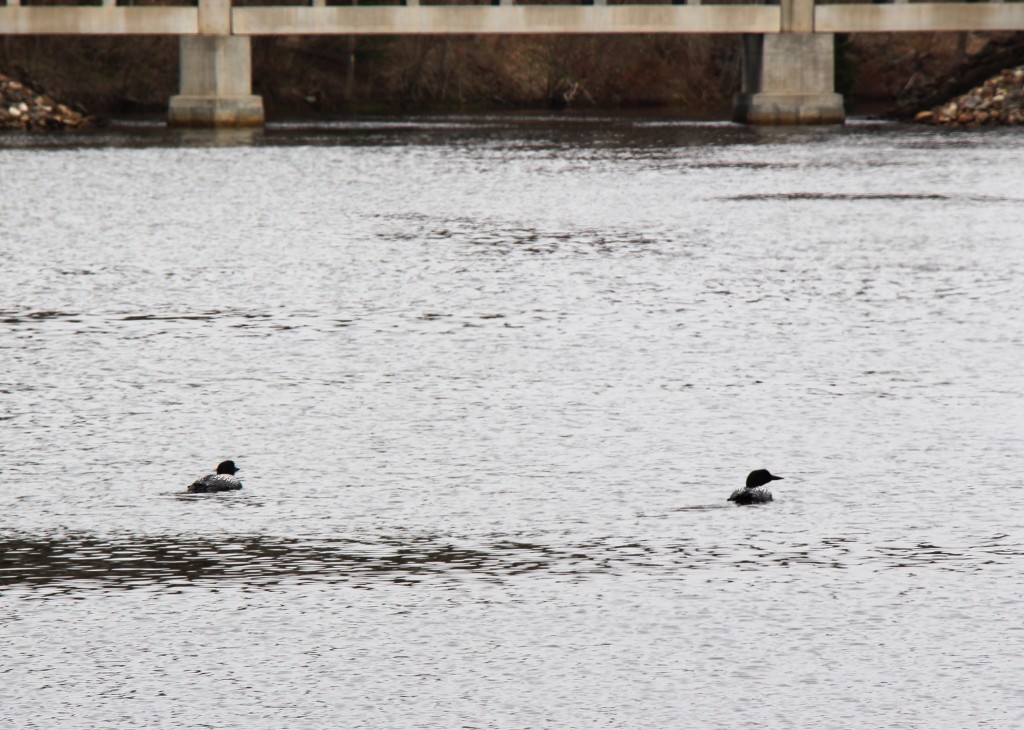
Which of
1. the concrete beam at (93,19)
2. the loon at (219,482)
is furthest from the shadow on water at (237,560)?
the concrete beam at (93,19)

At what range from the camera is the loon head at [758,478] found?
291 inches

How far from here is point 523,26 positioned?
2675 inches

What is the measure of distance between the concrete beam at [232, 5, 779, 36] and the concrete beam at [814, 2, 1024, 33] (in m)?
2.19

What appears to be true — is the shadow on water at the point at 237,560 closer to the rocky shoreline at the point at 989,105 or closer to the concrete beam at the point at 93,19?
the rocky shoreline at the point at 989,105

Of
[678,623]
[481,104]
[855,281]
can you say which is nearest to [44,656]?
[678,623]

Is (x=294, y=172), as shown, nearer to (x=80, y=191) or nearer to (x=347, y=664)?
(x=80, y=191)

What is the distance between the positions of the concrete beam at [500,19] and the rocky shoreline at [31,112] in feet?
22.1

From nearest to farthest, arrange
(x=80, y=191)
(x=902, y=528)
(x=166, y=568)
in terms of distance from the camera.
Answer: (x=166, y=568)
(x=902, y=528)
(x=80, y=191)

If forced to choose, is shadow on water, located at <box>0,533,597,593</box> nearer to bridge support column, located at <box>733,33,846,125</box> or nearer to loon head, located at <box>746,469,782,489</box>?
loon head, located at <box>746,469,782,489</box>

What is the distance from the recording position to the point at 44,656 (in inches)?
215

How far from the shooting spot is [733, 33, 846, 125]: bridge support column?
67.1 metres

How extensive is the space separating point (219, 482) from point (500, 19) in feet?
202

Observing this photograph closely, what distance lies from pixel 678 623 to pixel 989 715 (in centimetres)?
114

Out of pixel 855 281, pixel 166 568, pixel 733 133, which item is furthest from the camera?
pixel 733 133
